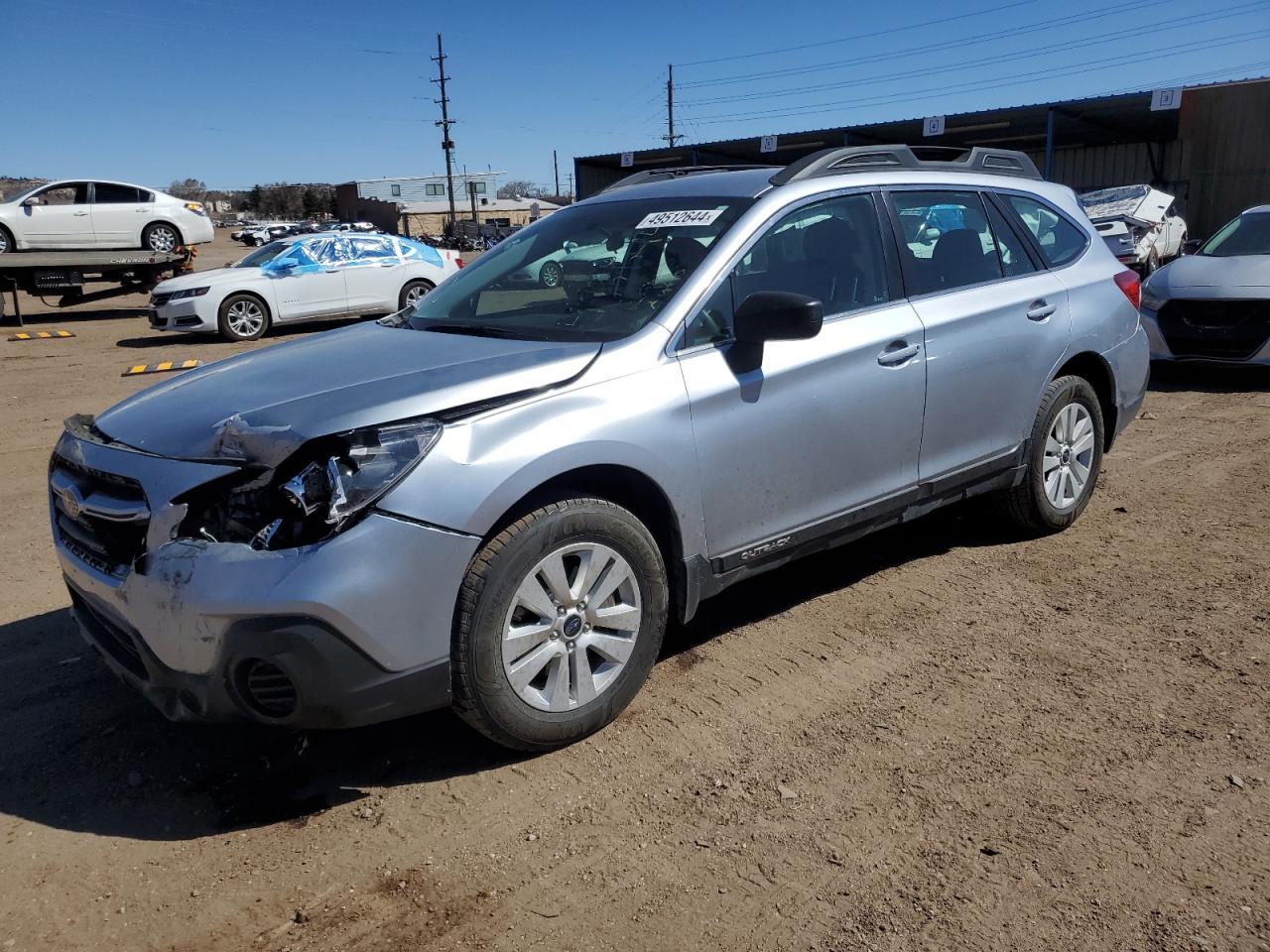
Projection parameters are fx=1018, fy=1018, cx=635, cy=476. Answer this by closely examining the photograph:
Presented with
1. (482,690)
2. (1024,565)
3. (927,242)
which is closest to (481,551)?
(482,690)

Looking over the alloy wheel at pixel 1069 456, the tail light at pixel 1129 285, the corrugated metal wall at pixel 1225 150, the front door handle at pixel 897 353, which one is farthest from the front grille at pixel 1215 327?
the corrugated metal wall at pixel 1225 150

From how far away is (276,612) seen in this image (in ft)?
8.75

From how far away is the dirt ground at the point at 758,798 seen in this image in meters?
2.52

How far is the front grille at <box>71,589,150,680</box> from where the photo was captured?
302 cm

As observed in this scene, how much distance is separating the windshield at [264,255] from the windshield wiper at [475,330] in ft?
42.4

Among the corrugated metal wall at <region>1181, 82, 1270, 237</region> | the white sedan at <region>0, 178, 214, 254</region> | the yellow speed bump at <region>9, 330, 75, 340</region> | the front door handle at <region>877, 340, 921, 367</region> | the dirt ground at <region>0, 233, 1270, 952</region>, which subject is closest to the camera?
the dirt ground at <region>0, 233, 1270, 952</region>

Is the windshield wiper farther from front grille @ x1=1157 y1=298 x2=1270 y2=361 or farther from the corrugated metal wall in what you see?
the corrugated metal wall

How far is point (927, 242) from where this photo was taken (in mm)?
4449

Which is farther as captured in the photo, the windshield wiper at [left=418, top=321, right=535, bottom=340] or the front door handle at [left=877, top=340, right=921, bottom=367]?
the front door handle at [left=877, top=340, right=921, bottom=367]

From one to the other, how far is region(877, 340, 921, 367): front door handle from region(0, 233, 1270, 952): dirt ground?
108 cm

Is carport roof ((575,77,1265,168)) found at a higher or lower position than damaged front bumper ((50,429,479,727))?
higher

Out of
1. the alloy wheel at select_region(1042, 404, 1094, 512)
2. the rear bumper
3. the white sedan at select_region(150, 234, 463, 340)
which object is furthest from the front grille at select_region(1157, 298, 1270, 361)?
the white sedan at select_region(150, 234, 463, 340)

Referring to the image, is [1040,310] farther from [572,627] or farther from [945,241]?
[572,627]

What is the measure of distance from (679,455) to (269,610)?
1386mm
